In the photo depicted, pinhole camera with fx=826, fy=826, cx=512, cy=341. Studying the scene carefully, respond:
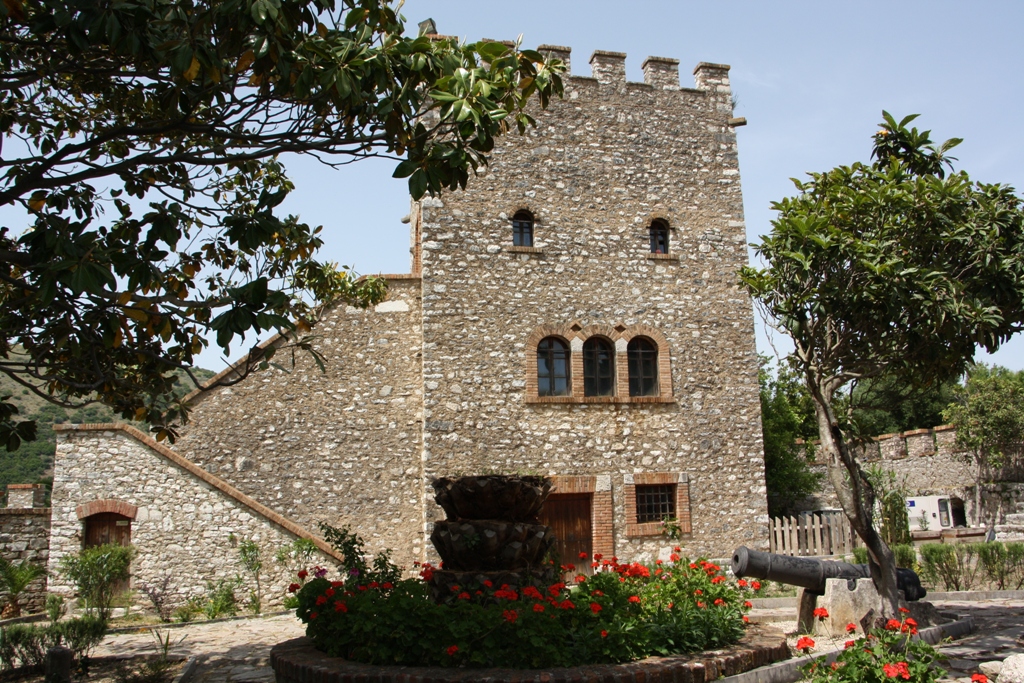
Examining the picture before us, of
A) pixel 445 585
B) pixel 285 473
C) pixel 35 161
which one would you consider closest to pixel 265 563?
pixel 285 473

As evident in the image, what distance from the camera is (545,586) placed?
26.5 ft

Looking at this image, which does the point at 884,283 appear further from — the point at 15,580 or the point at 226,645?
the point at 15,580

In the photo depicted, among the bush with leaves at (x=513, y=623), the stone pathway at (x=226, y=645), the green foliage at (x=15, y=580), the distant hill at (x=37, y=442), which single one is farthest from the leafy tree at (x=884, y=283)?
the distant hill at (x=37, y=442)

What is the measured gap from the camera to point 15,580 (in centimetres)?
1268

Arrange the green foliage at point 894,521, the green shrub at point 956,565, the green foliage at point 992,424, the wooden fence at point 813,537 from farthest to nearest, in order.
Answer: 1. the green foliage at point 992,424
2. the green foliage at point 894,521
3. the wooden fence at point 813,537
4. the green shrub at point 956,565

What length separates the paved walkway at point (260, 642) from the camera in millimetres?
8094

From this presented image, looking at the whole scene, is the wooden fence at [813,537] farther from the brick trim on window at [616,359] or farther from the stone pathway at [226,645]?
the stone pathway at [226,645]

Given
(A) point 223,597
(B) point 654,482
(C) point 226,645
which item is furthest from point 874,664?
(A) point 223,597

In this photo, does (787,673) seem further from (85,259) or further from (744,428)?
(744,428)

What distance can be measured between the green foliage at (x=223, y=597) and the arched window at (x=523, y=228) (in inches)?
289

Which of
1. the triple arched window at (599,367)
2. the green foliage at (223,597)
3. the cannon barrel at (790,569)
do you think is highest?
the triple arched window at (599,367)

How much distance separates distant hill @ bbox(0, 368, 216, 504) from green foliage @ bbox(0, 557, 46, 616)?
13367 millimetres

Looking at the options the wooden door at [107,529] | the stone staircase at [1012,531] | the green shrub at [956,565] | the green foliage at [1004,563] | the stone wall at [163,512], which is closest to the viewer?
the stone wall at [163,512]

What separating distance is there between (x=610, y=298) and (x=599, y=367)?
127 centimetres
